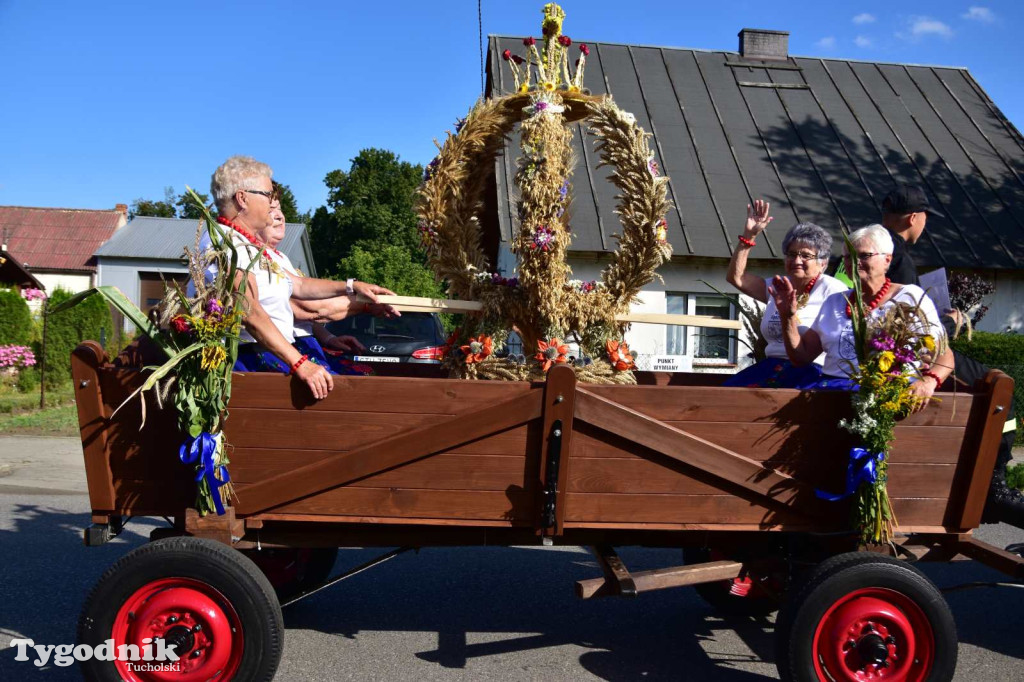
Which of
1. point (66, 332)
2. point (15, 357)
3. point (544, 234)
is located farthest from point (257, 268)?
point (66, 332)

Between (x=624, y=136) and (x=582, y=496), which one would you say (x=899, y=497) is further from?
(x=624, y=136)

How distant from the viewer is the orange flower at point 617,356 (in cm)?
376

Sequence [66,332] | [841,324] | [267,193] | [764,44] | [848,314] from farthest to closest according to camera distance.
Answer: [764,44], [66,332], [267,193], [841,324], [848,314]

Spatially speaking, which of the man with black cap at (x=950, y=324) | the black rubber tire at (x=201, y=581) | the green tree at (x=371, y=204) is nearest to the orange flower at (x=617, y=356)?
the man with black cap at (x=950, y=324)

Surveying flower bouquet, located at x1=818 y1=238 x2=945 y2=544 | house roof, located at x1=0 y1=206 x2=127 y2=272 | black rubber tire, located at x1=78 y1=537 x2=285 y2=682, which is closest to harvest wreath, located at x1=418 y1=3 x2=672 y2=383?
flower bouquet, located at x1=818 y1=238 x2=945 y2=544

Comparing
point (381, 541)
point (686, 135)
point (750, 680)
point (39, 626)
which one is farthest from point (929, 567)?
point (686, 135)

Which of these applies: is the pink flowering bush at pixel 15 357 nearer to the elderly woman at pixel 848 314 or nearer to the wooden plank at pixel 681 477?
the wooden plank at pixel 681 477

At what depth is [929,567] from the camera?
16.1 ft

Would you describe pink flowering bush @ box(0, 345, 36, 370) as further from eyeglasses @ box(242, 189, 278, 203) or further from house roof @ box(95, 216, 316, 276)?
house roof @ box(95, 216, 316, 276)

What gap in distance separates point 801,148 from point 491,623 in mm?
11526

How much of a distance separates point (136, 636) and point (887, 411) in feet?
8.94

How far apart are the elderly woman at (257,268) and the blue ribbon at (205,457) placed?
39 cm

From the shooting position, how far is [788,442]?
2955 mm

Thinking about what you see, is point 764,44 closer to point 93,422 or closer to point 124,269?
point 93,422
